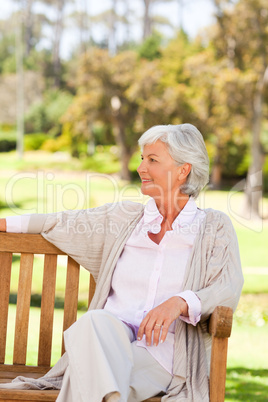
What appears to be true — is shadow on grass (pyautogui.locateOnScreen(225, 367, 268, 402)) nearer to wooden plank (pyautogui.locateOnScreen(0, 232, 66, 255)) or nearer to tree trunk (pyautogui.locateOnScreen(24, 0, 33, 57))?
wooden plank (pyautogui.locateOnScreen(0, 232, 66, 255))

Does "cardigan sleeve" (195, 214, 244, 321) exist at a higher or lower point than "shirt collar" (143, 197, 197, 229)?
lower

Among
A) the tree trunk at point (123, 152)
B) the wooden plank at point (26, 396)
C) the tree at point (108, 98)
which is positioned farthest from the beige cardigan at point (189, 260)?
the tree trunk at point (123, 152)

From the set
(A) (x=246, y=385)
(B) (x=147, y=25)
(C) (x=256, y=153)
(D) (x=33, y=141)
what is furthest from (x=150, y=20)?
(A) (x=246, y=385)

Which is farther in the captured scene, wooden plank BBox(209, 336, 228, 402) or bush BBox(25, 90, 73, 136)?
bush BBox(25, 90, 73, 136)

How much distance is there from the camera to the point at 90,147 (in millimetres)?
29766

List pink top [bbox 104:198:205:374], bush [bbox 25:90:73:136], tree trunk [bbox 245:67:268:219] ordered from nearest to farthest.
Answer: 1. pink top [bbox 104:198:205:374]
2. tree trunk [bbox 245:67:268:219]
3. bush [bbox 25:90:73:136]

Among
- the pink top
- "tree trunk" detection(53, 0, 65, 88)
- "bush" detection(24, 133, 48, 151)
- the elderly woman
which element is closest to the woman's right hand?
the elderly woman

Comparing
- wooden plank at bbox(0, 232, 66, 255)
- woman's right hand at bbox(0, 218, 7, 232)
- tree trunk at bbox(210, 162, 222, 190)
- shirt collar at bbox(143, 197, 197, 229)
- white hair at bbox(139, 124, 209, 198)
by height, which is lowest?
tree trunk at bbox(210, 162, 222, 190)

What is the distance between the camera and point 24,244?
9.24 feet

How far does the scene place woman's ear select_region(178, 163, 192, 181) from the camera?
8.67 feet

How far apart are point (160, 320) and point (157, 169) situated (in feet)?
2.35

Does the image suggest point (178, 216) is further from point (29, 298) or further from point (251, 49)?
point (251, 49)

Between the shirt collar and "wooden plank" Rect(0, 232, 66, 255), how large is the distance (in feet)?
1.57

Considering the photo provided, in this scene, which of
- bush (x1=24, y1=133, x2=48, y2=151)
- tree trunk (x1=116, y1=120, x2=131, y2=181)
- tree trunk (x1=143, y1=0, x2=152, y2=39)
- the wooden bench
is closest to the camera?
the wooden bench
